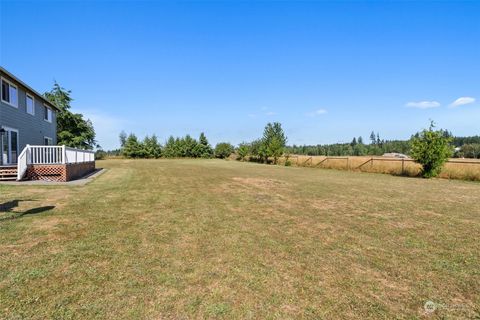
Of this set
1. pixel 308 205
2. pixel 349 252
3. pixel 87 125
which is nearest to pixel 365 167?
pixel 308 205

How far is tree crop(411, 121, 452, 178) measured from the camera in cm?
1789

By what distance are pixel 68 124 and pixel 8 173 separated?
32800 mm

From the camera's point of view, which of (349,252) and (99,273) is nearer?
(99,273)

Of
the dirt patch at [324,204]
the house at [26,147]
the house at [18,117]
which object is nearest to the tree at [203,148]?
the house at [18,117]

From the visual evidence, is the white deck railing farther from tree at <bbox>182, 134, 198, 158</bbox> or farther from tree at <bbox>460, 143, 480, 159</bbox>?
tree at <bbox>460, 143, 480, 159</bbox>

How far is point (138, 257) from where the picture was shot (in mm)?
3881

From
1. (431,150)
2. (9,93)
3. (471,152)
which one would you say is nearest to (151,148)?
(9,93)

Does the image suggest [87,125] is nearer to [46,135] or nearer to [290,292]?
[46,135]

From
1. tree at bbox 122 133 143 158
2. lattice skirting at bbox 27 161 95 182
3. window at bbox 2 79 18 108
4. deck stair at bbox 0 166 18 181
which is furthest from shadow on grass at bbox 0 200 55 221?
tree at bbox 122 133 143 158

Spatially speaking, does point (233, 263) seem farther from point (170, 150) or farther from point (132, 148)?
point (170, 150)

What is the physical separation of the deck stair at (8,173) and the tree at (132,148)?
5163 centimetres

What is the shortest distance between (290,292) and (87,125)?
46826 millimetres

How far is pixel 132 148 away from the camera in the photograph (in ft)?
202

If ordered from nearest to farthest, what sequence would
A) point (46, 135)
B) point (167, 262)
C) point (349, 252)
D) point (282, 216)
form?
point (167, 262) < point (349, 252) < point (282, 216) < point (46, 135)
